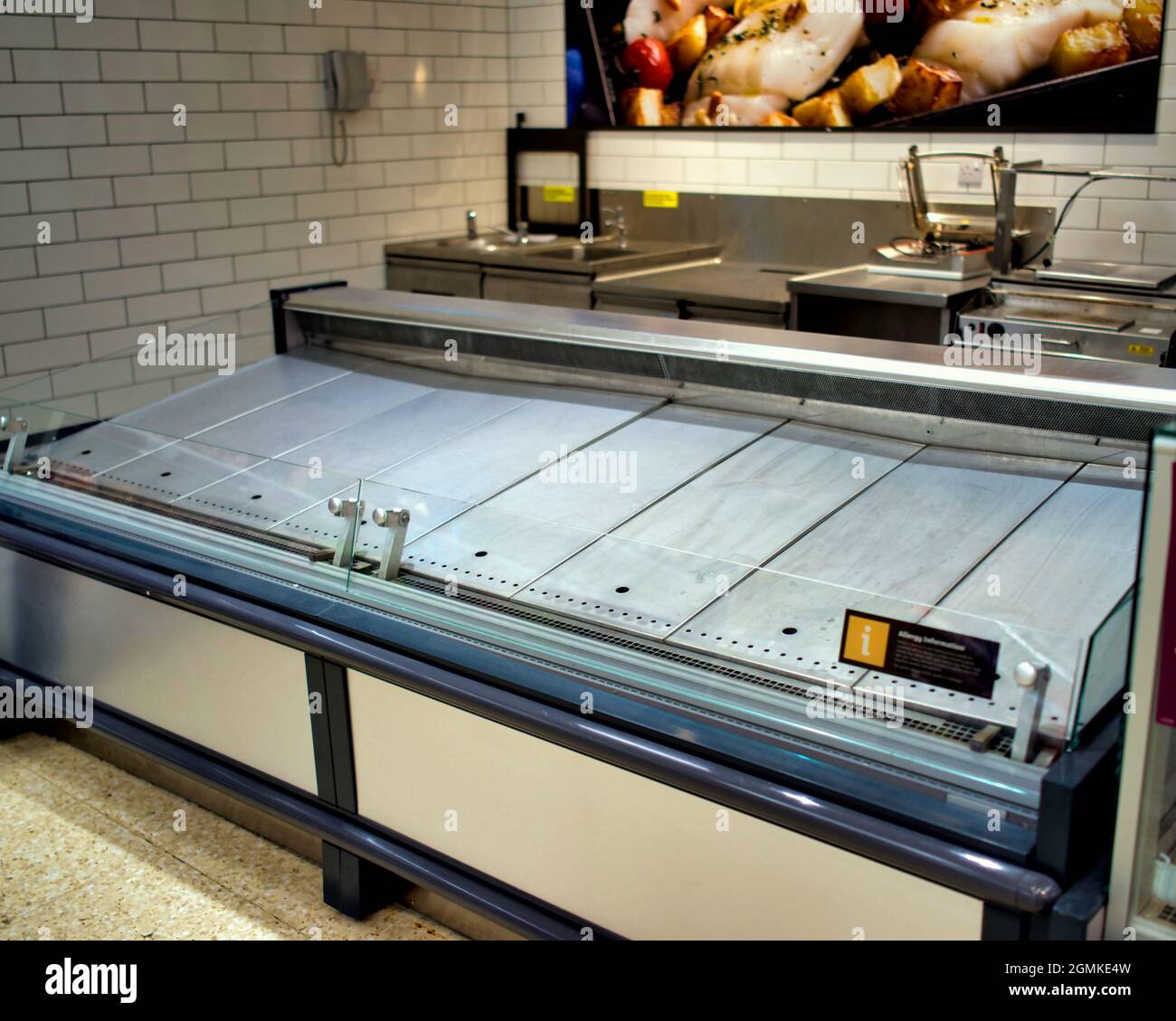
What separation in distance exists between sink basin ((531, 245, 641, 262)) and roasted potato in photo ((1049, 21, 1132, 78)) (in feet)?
6.54

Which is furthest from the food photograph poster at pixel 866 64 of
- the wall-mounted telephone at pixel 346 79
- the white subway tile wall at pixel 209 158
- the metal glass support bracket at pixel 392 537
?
the metal glass support bracket at pixel 392 537

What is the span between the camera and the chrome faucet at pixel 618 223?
612 cm

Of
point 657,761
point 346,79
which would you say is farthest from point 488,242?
point 657,761

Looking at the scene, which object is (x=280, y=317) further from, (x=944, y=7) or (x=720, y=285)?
(x=944, y=7)

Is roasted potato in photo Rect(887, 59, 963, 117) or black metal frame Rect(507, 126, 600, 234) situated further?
black metal frame Rect(507, 126, 600, 234)

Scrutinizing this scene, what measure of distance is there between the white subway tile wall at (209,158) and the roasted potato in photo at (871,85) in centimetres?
198

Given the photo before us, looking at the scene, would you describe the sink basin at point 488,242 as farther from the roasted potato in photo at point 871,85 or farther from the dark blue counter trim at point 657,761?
the dark blue counter trim at point 657,761

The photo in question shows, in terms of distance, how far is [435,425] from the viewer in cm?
284

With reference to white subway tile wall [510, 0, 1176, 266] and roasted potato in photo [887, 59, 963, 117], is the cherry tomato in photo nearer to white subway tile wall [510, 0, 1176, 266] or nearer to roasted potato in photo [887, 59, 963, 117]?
white subway tile wall [510, 0, 1176, 266]

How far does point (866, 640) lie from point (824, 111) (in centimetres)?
424

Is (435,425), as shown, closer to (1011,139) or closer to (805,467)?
(805,467)

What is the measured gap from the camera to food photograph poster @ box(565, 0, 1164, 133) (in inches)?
181

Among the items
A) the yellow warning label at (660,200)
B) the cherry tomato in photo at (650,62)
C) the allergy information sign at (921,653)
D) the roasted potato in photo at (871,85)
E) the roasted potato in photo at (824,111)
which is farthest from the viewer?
the yellow warning label at (660,200)

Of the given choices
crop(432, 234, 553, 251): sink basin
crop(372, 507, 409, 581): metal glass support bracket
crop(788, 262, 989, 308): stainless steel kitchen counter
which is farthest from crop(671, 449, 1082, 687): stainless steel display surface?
crop(432, 234, 553, 251): sink basin
